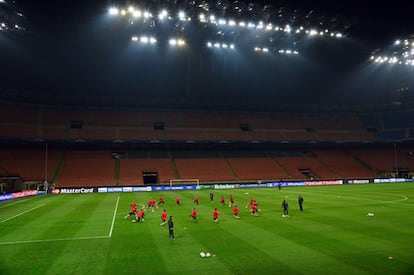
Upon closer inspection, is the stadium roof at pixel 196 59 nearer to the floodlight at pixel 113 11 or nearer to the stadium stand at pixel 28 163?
the floodlight at pixel 113 11

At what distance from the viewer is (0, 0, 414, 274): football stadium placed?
1717 centimetres

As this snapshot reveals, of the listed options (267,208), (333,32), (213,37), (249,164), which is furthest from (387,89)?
(267,208)

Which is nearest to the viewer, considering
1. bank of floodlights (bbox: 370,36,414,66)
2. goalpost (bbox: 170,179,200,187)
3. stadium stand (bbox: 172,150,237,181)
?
bank of floodlights (bbox: 370,36,414,66)

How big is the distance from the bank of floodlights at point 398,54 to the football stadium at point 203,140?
0.42m

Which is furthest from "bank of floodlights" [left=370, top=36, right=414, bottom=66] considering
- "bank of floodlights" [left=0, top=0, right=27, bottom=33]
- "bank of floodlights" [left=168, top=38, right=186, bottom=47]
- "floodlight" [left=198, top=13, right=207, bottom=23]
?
"bank of floodlights" [left=0, top=0, right=27, bottom=33]

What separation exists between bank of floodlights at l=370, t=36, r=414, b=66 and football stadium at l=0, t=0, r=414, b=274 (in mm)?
424

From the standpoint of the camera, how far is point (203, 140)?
244ft

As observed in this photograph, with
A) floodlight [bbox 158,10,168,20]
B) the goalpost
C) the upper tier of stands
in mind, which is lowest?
the goalpost

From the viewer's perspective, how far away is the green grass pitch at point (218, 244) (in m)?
13.6

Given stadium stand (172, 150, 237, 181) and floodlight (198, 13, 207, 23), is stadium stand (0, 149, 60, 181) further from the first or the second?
floodlight (198, 13, 207, 23)

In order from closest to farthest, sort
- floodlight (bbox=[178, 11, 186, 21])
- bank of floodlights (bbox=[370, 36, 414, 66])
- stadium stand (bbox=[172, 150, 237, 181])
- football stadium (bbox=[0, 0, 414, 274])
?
football stadium (bbox=[0, 0, 414, 274]) → floodlight (bbox=[178, 11, 186, 21]) → bank of floodlights (bbox=[370, 36, 414, 66]) → stadium stand (bbox=[172, 150, 237, 181])

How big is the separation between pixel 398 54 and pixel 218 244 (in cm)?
6017

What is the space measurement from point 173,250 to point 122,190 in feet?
143

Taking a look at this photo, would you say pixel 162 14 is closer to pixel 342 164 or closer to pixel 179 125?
pixel 179 125
